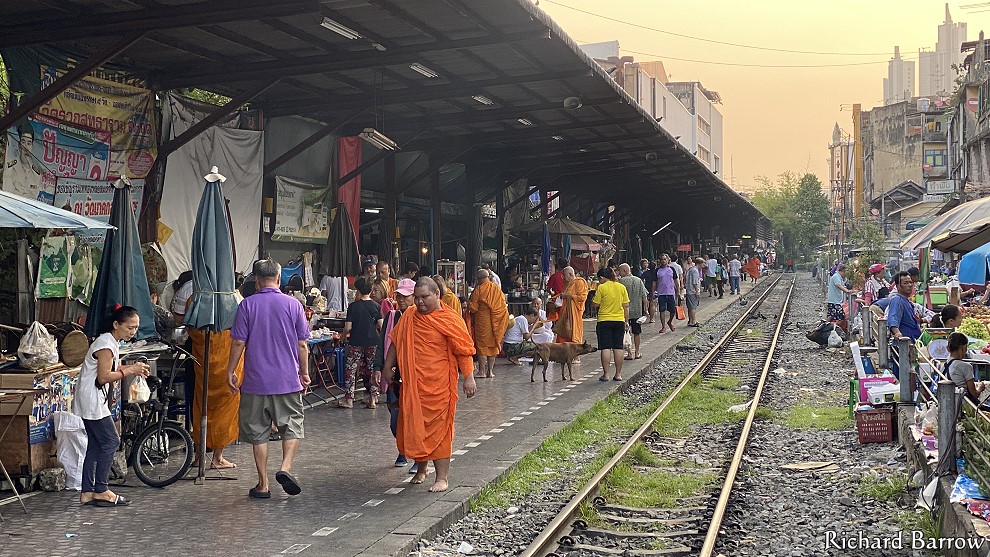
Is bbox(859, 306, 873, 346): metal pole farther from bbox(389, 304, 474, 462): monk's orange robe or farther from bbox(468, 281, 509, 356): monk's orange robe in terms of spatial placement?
bbox(389, 304, 474, 462): monk's orange robe

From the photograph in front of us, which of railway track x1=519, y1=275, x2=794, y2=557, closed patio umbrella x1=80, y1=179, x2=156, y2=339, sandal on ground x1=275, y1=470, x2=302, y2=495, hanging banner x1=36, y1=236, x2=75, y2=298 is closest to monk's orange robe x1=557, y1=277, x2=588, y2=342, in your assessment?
railway track x1=519, y1=275, x2=794, y2=557

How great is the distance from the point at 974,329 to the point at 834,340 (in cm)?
957

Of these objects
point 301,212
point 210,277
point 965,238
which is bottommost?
point 210,277

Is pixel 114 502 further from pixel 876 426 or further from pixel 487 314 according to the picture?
pixel 487 314

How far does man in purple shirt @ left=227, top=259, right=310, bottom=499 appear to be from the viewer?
7320 mm

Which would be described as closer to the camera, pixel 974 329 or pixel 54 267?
pixel 54 267

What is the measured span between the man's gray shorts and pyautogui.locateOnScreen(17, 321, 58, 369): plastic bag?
1717 millimetres

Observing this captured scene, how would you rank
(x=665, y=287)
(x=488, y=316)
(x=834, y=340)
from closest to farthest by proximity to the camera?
(x=488, y=316) → (x=834, y=340) → (x=665, y=287)

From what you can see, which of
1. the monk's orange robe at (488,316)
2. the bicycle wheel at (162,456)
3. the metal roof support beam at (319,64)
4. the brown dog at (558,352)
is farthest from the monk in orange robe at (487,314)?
the bicycle wheel at (162,456)

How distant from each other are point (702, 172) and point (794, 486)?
20724mm

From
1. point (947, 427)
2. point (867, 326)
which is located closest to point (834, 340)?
point (867, 326)

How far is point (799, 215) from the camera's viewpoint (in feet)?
325

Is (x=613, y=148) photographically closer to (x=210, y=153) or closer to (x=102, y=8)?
(x=210, y=153)

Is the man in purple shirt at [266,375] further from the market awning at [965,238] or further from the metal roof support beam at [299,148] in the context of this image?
the metal roof support beam at [299,148]
